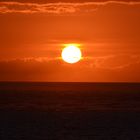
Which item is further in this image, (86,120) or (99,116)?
(99,116)

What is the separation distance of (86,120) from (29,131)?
735cm

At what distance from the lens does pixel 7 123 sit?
121 ft

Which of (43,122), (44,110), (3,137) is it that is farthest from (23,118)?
(3,137)

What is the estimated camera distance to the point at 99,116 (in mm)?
42688

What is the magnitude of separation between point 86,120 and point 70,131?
647 centimetres

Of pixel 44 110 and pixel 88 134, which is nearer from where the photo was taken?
pixel 88 134

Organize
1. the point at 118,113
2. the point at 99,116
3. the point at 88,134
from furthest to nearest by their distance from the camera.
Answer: the point at 118,113 → the point at 99,116 → the point at 88,134

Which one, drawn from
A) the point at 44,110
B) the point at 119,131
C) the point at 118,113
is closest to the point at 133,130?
the point at 119,131

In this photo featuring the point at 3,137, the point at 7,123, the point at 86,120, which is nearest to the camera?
the point at 3,137

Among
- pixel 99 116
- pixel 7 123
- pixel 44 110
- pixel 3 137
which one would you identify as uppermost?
pixel 44 110

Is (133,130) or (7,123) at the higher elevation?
(7,123)

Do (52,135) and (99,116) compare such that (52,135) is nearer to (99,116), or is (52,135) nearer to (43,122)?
(43,122)

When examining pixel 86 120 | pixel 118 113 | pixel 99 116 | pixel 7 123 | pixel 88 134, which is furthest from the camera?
pixel 118 113

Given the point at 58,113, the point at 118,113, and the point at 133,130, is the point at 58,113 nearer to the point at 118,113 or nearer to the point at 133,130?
the point at 118,113
